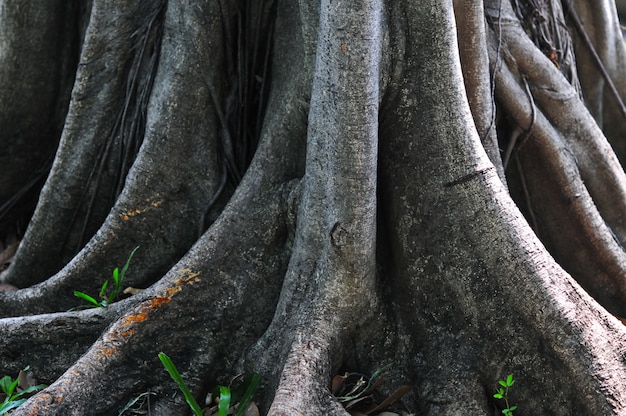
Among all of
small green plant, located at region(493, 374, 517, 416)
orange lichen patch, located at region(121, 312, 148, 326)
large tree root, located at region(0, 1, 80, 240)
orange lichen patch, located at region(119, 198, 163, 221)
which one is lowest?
small green plant, located at region(493, 374, 517, 416)

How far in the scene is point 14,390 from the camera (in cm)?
254

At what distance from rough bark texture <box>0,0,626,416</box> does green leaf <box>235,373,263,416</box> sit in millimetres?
34

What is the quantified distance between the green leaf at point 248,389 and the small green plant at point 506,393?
2.32 feet

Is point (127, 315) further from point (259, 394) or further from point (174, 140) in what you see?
point (174, 140)

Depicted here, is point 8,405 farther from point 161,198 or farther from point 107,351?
point 161,198

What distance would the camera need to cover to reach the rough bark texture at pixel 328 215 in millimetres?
2197

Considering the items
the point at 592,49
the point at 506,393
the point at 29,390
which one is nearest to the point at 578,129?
the point at 592,49

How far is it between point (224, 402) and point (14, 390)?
0.83m

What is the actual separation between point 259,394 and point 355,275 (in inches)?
18.3

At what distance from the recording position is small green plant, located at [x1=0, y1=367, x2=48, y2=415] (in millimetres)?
2326

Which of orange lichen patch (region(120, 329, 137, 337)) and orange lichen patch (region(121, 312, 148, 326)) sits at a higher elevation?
orange lichen patch (region(121, 312, 148, 326))

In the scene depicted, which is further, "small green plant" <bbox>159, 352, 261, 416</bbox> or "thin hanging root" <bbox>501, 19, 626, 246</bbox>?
"thin hanging root" <bbox>501, 19, 626, 246</bbox>

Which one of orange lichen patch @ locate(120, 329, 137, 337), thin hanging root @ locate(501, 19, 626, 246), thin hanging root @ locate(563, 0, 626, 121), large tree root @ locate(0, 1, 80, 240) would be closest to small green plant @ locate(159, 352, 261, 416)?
orange lichen patch @ locate(120, 329, 137, 337)

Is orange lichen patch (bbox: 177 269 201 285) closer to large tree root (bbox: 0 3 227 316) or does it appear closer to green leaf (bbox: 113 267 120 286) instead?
green leaf (bbox: 113 267 120 286)
